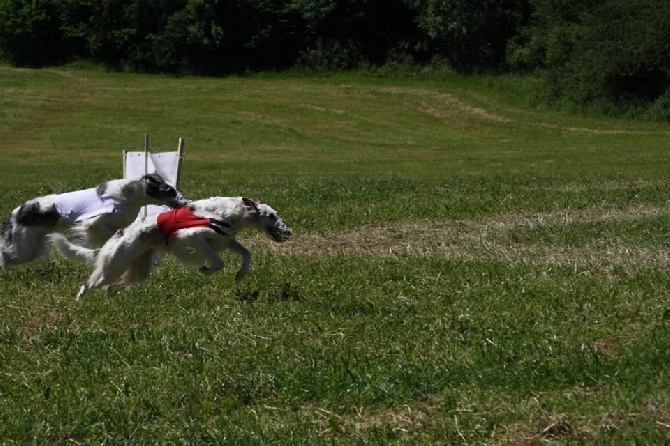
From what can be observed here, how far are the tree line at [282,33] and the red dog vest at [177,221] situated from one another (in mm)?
47982

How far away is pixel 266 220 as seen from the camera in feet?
37.2

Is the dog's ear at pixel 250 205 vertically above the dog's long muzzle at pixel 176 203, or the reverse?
the dog's ear at pixel 250 205

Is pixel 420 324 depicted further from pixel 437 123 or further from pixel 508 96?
pixel 508 96

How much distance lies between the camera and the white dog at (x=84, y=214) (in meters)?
12.6

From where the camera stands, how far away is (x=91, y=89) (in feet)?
192

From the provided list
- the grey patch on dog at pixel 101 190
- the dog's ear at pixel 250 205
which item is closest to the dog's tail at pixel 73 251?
the grey patch on dog at pixel 101 190

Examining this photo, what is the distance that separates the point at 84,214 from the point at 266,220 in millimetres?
2457

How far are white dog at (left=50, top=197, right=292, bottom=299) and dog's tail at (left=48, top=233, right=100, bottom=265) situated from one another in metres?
0.66

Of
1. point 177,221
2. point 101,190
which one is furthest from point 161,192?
point 177,221

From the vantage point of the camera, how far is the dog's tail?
1204cm

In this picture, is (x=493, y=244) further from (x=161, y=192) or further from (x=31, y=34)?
(x=31, y=34)

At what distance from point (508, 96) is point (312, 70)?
1386cm

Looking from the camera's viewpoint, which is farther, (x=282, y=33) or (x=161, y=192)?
(x=282, y=33)

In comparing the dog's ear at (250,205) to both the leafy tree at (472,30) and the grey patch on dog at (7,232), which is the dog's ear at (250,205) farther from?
the leafy tree at (472,30)
